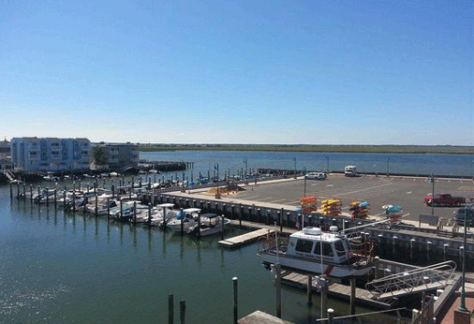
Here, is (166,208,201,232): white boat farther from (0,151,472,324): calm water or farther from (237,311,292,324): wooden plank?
(237,311,292,324): wooden plank

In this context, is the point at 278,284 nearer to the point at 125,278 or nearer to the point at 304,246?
the point at 304,246

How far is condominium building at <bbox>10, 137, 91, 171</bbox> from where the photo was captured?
103 meters

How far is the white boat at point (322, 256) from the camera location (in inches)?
861

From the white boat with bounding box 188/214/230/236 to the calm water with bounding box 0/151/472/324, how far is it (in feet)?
3.39

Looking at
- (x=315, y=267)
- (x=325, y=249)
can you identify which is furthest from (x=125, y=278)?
(x=325, y=249)

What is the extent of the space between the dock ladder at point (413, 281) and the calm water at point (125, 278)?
1.63 meters

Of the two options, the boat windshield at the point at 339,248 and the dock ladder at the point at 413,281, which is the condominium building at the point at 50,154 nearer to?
the boat windshield at the point at 339,248

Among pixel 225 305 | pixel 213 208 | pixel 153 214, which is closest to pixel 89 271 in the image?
pixel 225 305

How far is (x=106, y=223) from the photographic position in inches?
1780

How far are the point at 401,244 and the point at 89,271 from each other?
2255 cm

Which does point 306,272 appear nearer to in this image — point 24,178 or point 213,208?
point 213,208

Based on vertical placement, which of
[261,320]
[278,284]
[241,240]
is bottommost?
[241,240]

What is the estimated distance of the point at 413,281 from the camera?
67.9 ft

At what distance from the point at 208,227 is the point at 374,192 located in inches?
1048
